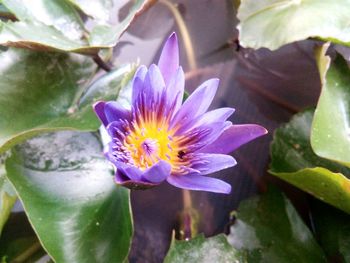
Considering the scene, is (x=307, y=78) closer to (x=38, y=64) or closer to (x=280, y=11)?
(x=280, y=11)

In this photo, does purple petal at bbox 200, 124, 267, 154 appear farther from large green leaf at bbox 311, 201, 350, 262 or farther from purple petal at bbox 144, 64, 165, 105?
large green leaf at bbox 311, 201, 350, 262

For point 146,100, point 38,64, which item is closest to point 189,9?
point 38,64

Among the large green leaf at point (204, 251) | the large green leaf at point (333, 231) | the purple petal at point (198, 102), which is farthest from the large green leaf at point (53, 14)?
the large green leaf at point (333, 231)

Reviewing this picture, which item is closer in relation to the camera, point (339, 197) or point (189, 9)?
point (339, 197)

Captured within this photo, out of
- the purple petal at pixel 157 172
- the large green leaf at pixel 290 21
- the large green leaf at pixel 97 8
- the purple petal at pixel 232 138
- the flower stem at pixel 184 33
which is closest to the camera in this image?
the purple petal at pixel 157 172

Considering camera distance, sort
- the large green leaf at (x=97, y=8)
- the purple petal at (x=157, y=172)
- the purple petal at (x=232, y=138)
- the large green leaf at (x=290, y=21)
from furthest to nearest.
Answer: the large green leaf at (x=97, y=8) → the large green leaf at (x=290, y=21) → the purple petal at (x=232, y=138) → the purple petal at (x=157, y=172)

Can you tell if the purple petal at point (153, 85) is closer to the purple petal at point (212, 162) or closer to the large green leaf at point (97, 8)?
the purple petal at point (212, 162)

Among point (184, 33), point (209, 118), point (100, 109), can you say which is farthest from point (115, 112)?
point (184, 33)

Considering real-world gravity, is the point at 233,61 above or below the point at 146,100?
below
